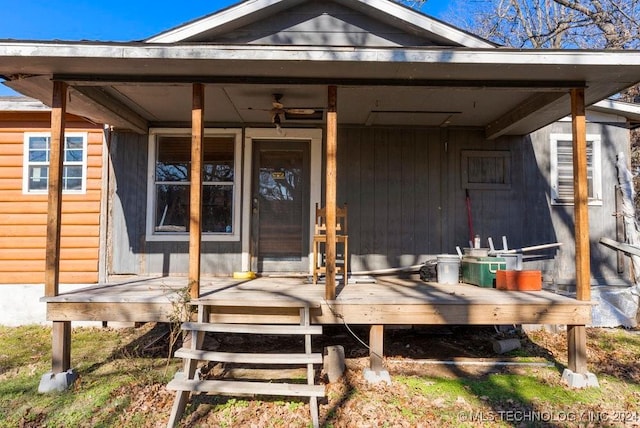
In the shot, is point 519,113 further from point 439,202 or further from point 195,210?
point 195,210

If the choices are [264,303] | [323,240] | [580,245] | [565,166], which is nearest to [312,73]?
[323,240]

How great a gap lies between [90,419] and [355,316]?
220 centimetres

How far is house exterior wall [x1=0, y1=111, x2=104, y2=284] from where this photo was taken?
5344 mm

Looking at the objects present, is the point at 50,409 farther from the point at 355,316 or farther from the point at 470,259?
the point at 470,259

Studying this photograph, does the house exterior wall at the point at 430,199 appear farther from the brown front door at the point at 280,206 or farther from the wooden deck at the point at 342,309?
the wooden deck at the point at 342,309

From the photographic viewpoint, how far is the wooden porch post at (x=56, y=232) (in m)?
3.44

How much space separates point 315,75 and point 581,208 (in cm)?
273

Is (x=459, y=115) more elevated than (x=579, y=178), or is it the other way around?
(x=459, y=115)

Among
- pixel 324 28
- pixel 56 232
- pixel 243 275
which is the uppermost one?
pixel 324 28

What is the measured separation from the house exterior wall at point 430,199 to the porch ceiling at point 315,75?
0.81m

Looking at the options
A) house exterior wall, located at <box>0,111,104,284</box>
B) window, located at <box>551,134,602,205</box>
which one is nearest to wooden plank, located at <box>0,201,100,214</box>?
house exterior wall, located at <box>0,111,104,284</box>

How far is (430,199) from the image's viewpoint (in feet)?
17.9

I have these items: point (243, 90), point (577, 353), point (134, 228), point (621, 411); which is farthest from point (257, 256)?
point (621, 411)

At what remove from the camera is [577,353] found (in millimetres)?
3488
